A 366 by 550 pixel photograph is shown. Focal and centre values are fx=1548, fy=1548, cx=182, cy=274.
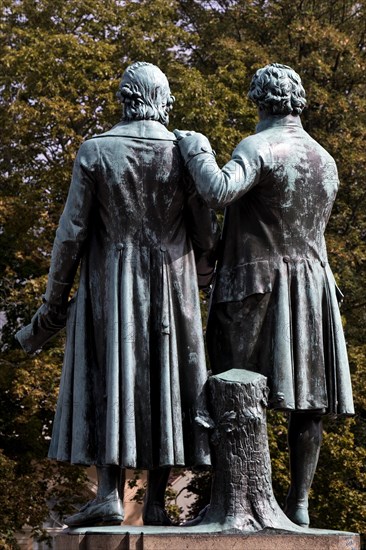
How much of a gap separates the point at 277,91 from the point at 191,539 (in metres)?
2.64

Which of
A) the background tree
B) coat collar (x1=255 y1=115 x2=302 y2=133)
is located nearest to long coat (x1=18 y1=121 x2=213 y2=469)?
coat collar (x1=255 y1=115 x2=302 y2=133)

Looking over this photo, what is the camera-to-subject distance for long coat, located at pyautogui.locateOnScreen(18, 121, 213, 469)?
8.16m

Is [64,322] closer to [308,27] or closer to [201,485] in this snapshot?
[201,485]

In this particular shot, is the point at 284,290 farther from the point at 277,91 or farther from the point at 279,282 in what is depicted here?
the point at 277,91

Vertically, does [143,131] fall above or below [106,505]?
A: above

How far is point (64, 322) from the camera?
28.7ft

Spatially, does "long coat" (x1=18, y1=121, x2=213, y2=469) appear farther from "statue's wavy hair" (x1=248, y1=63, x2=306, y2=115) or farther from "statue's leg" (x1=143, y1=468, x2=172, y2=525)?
"statue's wavy hair" (x1=248, y1=63, x2=306, y2=115)

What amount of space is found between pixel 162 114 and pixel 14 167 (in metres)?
20.3

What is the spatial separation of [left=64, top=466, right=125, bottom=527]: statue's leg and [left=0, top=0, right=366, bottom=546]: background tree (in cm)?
1604

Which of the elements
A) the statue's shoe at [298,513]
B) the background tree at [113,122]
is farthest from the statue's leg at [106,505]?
the background tree at [113,122]

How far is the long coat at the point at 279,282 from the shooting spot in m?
8.36

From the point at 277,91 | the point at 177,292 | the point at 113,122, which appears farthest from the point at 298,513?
the point at 113,122

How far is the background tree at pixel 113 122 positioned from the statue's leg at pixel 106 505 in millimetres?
16041

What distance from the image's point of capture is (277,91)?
8.74 m
